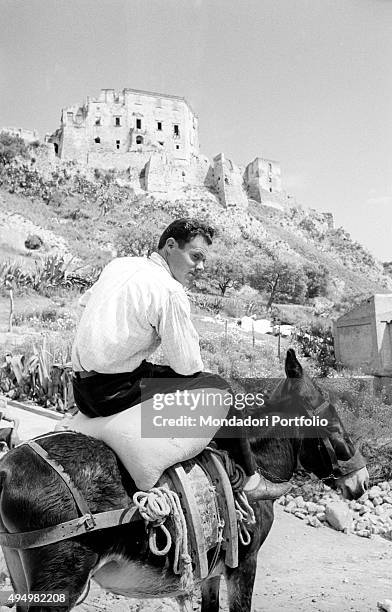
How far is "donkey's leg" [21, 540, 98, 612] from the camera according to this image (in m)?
1.46

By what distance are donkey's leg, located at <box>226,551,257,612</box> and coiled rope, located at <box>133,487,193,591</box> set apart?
325mm

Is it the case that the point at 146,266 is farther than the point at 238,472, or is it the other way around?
the point at 238,472

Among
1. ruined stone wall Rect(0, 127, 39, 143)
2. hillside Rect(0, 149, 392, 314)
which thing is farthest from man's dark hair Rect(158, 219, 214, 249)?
ruined stone wall Rect(0, 127, 39, 143)

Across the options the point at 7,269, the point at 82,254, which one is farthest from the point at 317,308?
the point at 7,269

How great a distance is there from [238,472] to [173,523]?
0.33m

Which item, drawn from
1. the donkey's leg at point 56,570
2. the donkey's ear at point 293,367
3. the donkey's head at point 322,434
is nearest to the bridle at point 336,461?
the donkey's head at point 322,434

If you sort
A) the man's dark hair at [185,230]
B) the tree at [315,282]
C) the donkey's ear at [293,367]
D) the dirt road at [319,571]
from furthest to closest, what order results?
the tree at [315,282] < the dirt road at [319,571] < the donkey's ear at [293,367] < the man's dark hair at [185,230]

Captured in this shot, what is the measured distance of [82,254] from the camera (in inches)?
1067

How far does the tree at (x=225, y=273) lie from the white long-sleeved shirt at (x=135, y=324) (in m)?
24.6

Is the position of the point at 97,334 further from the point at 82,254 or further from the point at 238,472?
the point at 82,254

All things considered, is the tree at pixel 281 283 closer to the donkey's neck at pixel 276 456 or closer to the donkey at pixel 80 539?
the donkey's neck at pixel 276 456

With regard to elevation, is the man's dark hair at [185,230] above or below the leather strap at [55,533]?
above

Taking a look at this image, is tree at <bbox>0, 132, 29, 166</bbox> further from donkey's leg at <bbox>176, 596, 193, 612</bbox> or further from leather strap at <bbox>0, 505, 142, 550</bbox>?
leather strap at <bbox>0, 505, 142, 550</bbox>

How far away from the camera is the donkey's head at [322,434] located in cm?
211
